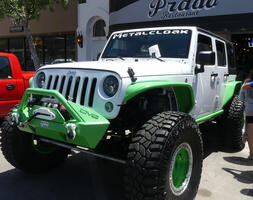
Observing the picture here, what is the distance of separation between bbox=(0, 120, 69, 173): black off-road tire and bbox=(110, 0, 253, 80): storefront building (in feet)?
25.5

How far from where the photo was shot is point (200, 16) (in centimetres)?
1055

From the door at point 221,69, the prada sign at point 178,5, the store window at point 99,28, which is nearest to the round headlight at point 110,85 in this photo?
the door at point 221,69

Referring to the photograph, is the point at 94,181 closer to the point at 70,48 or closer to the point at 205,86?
the point at 205,86

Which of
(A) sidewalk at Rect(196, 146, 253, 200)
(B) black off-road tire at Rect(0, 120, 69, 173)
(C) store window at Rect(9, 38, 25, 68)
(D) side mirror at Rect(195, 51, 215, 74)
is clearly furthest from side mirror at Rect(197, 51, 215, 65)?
(C) store window at Rect(9, 38, 25, 68)

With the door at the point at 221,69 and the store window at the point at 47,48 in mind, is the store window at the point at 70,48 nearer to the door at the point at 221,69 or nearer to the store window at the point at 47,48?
the store window at the point at 47,48

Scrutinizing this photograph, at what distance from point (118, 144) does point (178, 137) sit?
1.04m

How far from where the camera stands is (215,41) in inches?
195

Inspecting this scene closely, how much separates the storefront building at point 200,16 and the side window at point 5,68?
6574 mm

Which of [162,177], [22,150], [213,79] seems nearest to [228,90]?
[213,79]

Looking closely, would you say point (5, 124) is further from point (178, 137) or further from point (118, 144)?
point (178, 137)

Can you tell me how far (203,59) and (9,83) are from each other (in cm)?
439

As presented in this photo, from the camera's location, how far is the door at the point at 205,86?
4.08 m

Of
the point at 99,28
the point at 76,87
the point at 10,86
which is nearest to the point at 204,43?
the point at 76,87

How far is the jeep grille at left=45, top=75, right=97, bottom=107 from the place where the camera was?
299cm
